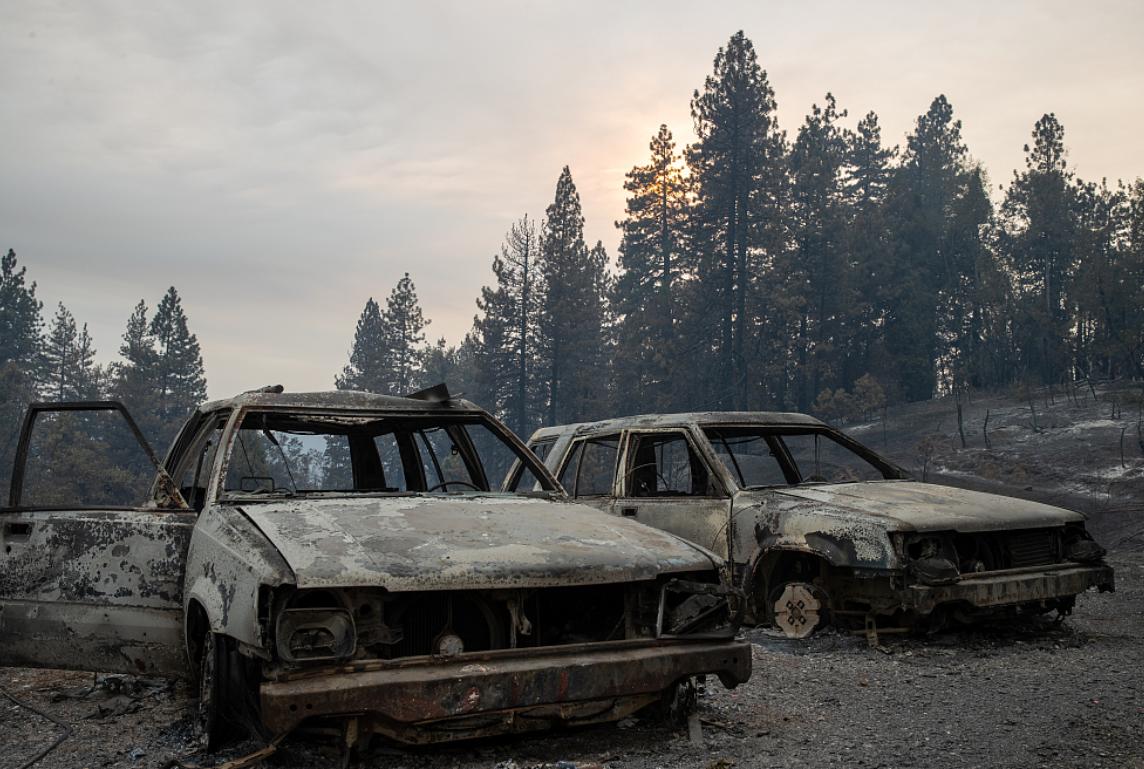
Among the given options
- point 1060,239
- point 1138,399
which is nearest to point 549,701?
point 1138,399

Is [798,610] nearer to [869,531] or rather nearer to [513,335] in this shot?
[869,531]

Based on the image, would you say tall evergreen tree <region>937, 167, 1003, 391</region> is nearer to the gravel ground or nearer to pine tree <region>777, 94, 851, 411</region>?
pine tree <region>777, 94, 851, 411</region>

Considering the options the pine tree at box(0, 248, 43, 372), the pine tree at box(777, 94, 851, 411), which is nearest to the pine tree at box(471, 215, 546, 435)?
the pine tree at box(777, 94, 851, 411)

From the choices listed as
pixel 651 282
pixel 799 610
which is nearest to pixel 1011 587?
pixel 799 610

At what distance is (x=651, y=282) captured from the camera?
55375mm

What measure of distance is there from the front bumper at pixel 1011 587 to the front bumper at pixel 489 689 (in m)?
2.48

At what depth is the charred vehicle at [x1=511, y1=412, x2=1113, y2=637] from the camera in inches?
231

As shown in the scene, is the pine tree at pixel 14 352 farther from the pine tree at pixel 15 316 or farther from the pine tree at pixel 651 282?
the pine tree at pixel 651 282

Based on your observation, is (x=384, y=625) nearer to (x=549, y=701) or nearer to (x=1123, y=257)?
(x=549, y=701)

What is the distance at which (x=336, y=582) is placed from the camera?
3.19m

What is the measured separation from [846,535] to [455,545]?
325cm

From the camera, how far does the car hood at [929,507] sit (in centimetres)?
595

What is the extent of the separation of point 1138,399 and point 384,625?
29.8 metres

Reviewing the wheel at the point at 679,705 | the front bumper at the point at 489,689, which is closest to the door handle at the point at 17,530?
the front bumper at the point at 489,689
